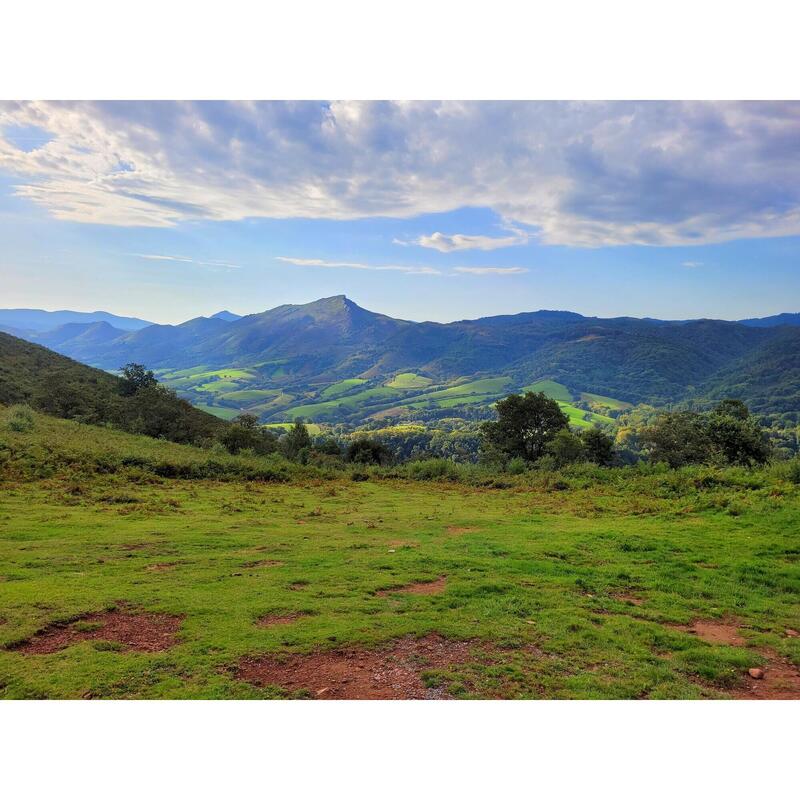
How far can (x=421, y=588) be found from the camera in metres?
9.02

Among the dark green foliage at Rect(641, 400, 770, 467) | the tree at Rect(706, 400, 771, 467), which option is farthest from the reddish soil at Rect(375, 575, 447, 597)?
the tree at Rect(706, 400, 771, 467)

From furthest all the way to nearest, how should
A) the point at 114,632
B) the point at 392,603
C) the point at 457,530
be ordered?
the point at 457,530 < the point at 392,603 < the point at 114,632

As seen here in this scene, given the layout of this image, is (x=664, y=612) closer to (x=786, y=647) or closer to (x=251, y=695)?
(x=786, y=647)

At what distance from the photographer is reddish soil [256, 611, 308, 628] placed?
279 inches

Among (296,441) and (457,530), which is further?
(296,441)

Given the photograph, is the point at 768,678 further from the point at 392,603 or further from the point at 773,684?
the point at 392,603

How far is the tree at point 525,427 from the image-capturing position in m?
36.4

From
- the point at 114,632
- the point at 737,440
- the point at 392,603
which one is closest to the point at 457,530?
the point at 392,603

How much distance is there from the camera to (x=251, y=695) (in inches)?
208

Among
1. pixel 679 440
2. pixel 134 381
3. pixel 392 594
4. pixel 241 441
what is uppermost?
pixel 134 381

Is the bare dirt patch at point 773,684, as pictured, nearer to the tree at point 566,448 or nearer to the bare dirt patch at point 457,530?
the bare dirt patch at point 457,530

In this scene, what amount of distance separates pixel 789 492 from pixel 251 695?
18.0 meters

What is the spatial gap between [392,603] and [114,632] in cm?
428

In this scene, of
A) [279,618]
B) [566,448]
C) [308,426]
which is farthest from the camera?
[308,426]
